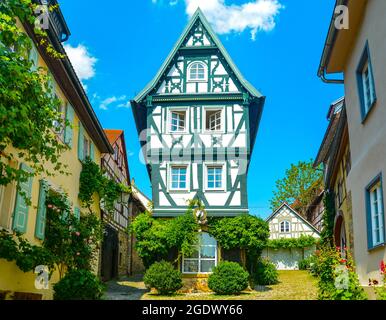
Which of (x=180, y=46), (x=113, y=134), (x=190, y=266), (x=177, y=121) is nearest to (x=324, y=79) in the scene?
(x=177, y=121)

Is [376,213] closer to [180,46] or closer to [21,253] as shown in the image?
[21,253]

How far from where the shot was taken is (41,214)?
32.0 feet

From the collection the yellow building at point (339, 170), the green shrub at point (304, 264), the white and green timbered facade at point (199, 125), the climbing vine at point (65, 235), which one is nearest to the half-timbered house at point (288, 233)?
the green shrub at point (304, 264)

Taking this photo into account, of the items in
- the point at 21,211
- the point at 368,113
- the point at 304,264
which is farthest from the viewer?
the point at 304,264

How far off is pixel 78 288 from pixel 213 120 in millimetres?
9841

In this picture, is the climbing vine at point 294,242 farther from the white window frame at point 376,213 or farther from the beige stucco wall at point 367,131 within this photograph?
the white window frame at point 376,213

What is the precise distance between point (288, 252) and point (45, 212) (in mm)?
22533

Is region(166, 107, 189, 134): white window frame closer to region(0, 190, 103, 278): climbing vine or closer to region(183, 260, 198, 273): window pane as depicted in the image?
region(183, 260, 198, 273): window pane

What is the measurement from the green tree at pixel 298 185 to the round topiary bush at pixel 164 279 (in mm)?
24970

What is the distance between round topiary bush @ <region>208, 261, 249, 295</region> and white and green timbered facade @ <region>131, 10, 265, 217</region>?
7.05ft

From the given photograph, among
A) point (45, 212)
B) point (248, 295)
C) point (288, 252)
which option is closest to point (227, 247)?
point (248, 295)

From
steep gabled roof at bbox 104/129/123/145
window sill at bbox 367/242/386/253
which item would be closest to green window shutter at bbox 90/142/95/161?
steep gabled roof at bbox 104/129/123/145

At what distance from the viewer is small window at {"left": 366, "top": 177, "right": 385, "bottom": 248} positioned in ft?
23.1

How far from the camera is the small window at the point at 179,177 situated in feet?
56.6
